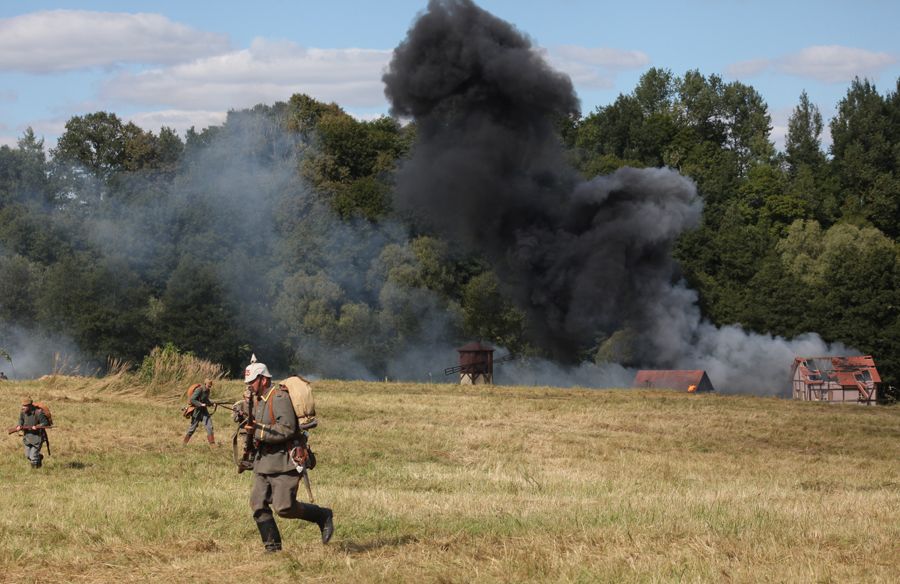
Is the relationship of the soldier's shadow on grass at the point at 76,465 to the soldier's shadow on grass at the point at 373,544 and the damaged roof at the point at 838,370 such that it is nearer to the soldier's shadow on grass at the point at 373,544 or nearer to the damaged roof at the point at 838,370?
the soldier's shadow on grass at the point at 373,544

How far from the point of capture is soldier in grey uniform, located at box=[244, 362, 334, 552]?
14172mm

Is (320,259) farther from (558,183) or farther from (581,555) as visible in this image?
(581,555)

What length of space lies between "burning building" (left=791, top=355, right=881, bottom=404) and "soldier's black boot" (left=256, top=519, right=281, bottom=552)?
48794mm

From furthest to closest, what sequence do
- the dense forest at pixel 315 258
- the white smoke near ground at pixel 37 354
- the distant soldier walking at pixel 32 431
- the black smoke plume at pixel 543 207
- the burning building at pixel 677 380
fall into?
the white smoke near ground at pixel 37 354
the dense forest at pixel 315 258
the black smoke plume at pixel 543 207
the burning building at pixel 677 380
the distant soldier walking at pixel 32 431

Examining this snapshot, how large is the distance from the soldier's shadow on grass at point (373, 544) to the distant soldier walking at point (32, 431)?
39.8 ft

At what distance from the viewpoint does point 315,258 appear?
7825cm

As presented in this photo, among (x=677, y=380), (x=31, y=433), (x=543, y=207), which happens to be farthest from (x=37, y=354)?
(x=31, y=433)

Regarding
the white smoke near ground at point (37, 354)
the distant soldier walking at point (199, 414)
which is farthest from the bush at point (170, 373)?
the white smoke near ground at point (37, 354)

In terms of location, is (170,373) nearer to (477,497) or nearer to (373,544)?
(477,497)

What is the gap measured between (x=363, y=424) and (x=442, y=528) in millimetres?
19962

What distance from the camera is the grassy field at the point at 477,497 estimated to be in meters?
13.0

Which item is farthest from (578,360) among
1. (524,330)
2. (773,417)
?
(773,417)

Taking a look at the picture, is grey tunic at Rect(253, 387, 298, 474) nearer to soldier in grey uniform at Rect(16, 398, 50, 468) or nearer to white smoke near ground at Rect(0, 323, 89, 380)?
soldier in grey uniform at Rect(16, 398, 50, 468)

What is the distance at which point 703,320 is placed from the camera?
223 ft
